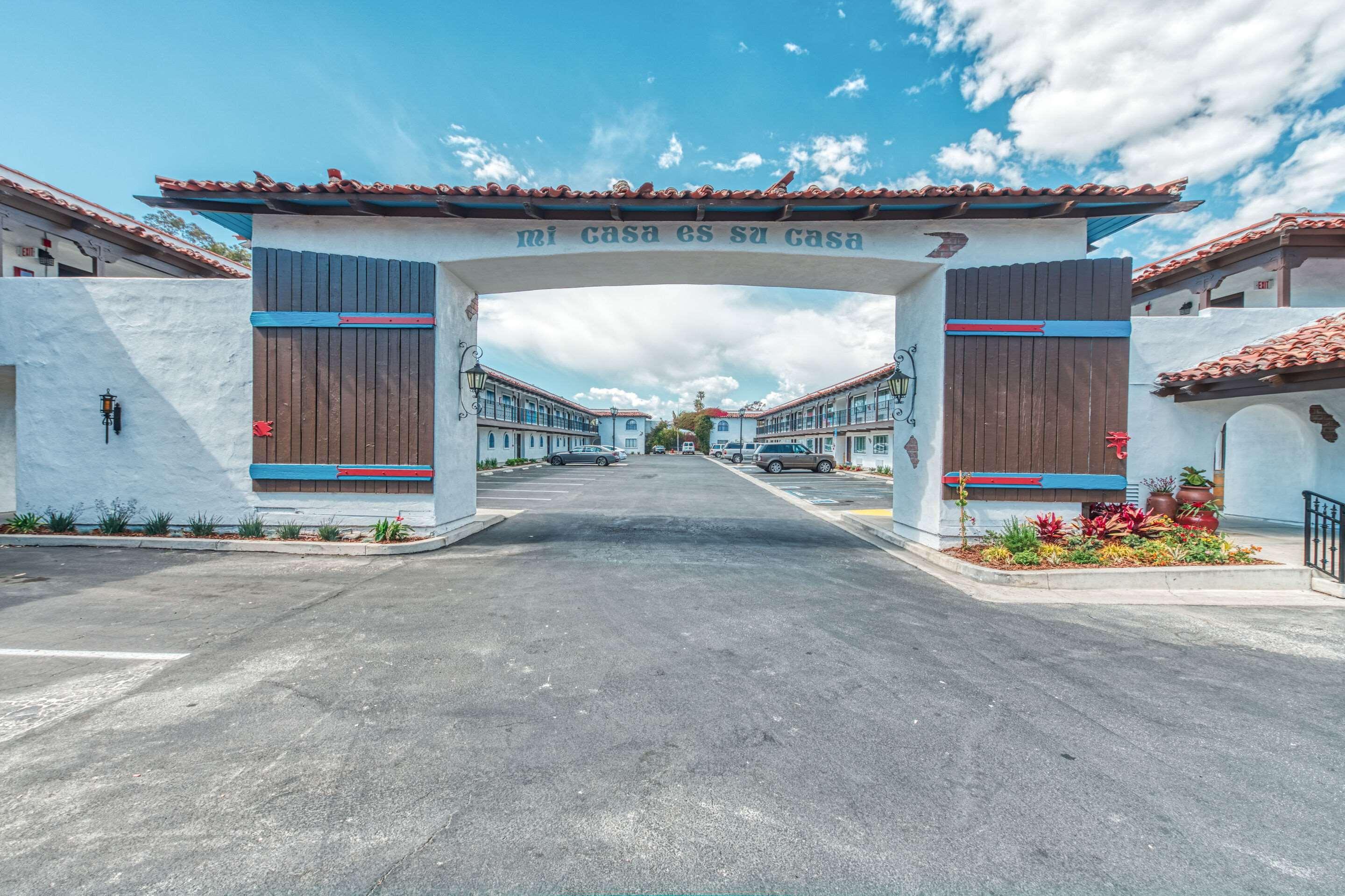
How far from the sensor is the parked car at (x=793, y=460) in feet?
95.9

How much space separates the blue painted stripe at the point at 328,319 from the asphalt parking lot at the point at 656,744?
167 inches

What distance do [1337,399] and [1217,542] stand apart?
4966 mm

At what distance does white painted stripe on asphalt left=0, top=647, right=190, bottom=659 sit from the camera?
393cm

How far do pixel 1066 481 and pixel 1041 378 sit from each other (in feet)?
5.40

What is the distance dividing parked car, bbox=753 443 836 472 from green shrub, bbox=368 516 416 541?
23.3 meters

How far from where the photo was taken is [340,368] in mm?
8078

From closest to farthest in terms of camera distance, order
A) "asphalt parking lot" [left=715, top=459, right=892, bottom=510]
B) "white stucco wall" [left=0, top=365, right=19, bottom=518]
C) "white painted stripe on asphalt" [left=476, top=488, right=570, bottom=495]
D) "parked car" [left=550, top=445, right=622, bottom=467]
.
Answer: "white stucco wall" [left=0, top=365, right=19, bottom=518]
"asphalt parking lot" [left=715, top=459, right=892, bottom=510]
"white painted stripe on asphalt" [left=476, top=488, right=570, bottom=495]
"parked car" [left=550, top=445, right=622, bottom=467]

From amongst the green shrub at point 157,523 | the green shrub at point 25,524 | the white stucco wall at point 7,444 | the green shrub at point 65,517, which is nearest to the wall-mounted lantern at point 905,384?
the green shrub at point 157,523

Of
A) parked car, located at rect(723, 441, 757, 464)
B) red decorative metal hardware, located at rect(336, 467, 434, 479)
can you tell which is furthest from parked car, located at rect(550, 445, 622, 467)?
red decorative metal hardware, located at rect(336, 467, 434, 479)

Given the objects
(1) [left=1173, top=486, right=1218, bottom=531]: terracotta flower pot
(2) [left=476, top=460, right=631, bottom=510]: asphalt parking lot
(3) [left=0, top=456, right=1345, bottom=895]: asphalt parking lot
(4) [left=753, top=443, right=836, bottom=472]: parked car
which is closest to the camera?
(3) [left=0, top=456, right=1345, bottom=895]: asphalt parking lot

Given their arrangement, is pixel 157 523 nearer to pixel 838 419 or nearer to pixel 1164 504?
pixel 1164 504

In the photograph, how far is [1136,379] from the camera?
26.5 ft

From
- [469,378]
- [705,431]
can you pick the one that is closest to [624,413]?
[705,431]

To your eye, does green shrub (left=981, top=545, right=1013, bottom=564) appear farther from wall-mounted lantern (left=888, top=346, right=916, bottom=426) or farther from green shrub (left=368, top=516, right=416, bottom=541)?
green shrub (left=368, top=516, right=416, bottom=541)
